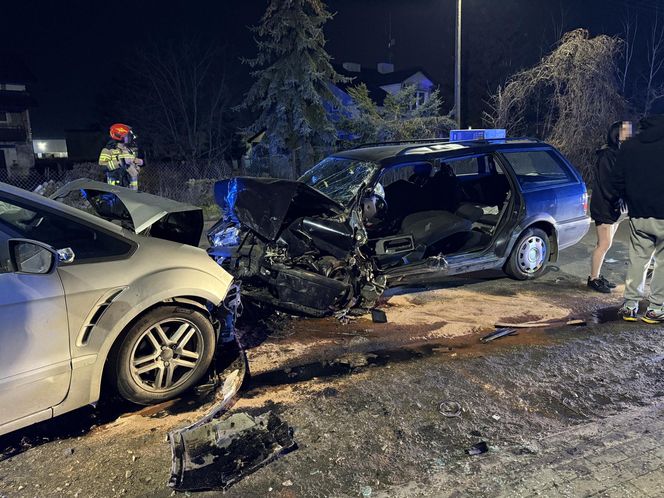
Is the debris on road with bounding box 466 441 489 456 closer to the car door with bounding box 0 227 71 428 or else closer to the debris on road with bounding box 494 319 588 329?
the debris on road with bounding box 494 319 588 329

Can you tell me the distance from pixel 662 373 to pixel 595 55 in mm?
13432

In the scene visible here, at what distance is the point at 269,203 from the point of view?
15.0 ft

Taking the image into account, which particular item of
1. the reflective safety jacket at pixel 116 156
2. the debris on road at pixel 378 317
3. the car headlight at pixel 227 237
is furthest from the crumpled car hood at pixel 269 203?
the reflective safety jacket at pixel 116 156

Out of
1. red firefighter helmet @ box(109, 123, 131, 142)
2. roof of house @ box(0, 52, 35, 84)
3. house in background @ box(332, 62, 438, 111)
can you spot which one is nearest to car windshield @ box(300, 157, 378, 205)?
red firefighter helmet @ box(109, 123, 131, 142)

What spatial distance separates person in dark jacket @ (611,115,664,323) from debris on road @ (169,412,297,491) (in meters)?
3.87

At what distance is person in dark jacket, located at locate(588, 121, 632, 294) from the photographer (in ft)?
17.9

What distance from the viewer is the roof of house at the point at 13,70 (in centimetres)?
3625

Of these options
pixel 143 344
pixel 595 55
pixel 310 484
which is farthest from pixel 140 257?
pixel 595 55

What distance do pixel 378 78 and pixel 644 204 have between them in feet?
119

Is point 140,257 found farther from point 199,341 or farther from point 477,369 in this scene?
point 477,369

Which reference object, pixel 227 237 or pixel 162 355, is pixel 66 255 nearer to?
pixel 162 355

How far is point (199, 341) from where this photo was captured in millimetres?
3562

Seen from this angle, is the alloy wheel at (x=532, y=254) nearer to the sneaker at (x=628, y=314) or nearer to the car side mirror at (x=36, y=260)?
the sneaker at (x=628, y=314)

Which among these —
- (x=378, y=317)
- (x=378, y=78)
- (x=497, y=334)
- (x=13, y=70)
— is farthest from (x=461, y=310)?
(x=13, y=70)
